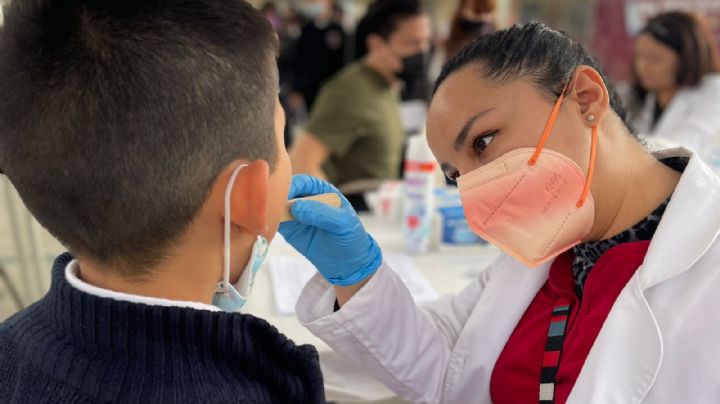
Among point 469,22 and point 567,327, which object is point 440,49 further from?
point 567,327

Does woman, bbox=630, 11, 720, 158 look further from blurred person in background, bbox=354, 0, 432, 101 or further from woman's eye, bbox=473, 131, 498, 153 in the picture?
woman's eye, bbox=473, 131, 498, 153

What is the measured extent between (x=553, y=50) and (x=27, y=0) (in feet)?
2.37

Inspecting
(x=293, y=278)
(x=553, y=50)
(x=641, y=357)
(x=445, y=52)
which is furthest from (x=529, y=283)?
(x=445, y=52)

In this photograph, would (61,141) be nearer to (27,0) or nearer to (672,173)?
(27,0)

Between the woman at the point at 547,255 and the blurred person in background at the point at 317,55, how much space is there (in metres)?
4.13

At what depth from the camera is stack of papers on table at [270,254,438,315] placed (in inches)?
52.2

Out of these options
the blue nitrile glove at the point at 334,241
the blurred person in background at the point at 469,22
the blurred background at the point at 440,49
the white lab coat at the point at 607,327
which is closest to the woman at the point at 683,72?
the blurred background at the point at 440,49

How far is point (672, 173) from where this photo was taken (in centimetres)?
93

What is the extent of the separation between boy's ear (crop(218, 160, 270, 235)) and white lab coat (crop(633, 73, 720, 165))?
2324 mm

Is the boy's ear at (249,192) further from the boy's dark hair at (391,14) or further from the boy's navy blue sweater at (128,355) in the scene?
the boy's dark hair at (391,14)

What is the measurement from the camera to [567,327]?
3.10 feet

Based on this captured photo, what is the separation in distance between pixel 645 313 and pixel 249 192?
574 millimetres

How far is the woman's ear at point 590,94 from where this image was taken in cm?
89

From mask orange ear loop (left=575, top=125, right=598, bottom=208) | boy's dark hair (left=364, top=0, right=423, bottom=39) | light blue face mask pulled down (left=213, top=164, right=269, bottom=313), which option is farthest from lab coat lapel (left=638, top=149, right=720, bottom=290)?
boy's dark hair (left=364, top=0, right=423, bottom=39)
